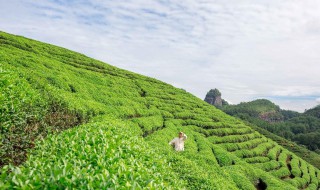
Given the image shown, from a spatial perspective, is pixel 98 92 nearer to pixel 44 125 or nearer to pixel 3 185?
pixel 44 125

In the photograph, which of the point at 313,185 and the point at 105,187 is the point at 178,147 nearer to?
the point at 105,187

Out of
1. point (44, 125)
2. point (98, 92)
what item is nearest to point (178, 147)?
point (44, 125)

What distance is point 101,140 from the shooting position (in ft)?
36.1

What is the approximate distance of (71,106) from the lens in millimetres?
23312

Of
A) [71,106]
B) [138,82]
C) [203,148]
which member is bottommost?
[203,148]

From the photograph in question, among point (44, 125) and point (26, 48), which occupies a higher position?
point (26, 48)

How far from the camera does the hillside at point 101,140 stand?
6699mm

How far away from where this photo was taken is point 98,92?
39031mm

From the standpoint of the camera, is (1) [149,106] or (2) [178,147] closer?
(2) [178,147]

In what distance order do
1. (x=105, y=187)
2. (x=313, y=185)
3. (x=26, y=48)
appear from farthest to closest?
1. (x=313, y=185)
2. (x=26, y=48)
3. (x=105, y=187)

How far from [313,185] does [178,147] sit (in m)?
44.6

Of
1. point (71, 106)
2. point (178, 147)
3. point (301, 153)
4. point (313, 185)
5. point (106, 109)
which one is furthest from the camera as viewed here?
point (301, 153)

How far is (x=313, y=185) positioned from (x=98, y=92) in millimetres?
47160

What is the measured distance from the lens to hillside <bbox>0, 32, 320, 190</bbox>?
670 centimetres
